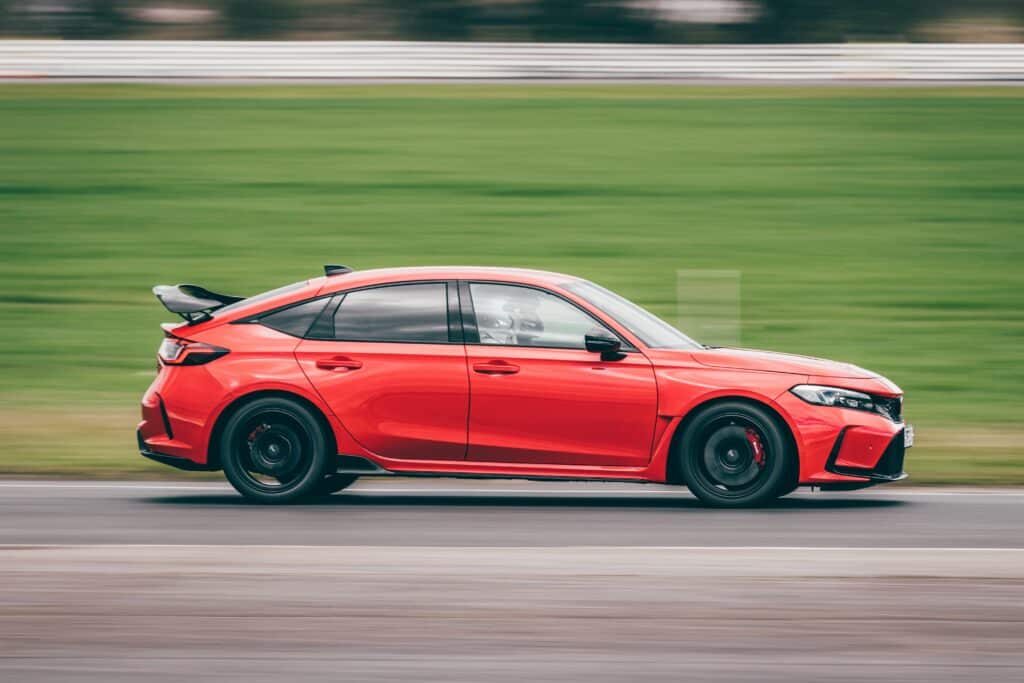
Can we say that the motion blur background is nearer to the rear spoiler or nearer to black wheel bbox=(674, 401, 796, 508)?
the rear spoiler

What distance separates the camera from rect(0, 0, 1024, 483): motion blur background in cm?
1664

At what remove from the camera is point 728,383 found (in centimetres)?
984

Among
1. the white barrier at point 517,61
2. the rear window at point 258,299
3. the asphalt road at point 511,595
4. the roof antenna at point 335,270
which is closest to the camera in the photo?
the asphalt road at point 511,595

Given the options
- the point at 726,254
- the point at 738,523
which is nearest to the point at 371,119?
the point at 726,254

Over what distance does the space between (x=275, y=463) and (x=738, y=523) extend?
2.79m

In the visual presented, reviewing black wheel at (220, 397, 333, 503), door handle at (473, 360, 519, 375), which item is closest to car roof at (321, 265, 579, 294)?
door handle at (473, 360, 519, 375)

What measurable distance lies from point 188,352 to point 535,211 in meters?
11.6

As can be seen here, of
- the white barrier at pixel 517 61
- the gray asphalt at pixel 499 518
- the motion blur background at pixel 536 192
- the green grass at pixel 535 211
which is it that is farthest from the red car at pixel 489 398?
the white barrier at pixel 517 61

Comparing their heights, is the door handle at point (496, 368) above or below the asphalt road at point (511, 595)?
above

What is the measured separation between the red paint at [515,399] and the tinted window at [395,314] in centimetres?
9

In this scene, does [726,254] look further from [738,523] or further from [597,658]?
[597,658]

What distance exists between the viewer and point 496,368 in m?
9.98

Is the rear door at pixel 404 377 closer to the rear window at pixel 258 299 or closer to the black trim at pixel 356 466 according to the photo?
the black trim at pixel 356 466

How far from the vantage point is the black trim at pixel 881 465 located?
9.84m
